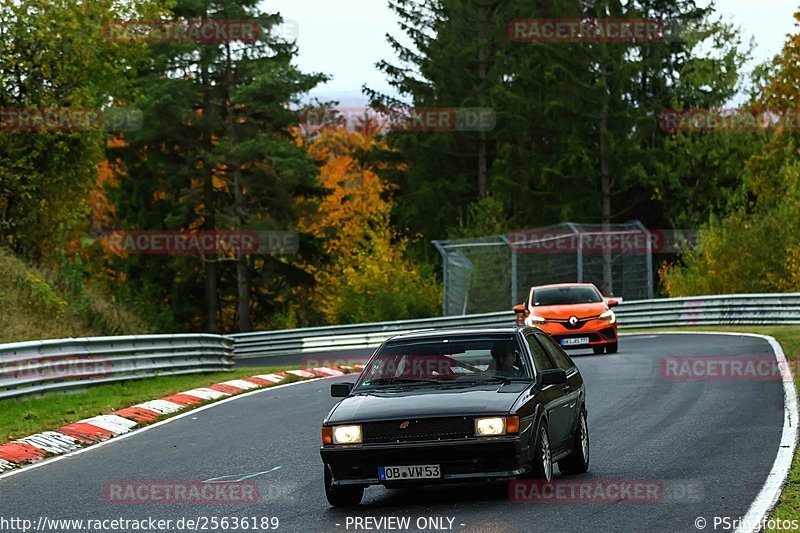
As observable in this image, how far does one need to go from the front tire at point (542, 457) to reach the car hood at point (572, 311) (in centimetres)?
1712

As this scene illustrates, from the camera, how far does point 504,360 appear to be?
36.6 ft

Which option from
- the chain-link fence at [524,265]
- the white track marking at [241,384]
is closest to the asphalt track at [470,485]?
the white track marking at [241,384]

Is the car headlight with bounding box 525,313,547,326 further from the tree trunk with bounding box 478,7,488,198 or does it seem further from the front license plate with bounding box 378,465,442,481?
the tree trunk with bounding box 478,7,488,198

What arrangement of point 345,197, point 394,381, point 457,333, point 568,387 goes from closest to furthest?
point 394,381 → point 457,333 → point 568,387 → point 345,197

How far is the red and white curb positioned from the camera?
50.3 feet

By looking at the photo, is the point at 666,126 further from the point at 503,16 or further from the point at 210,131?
the point at 210,131

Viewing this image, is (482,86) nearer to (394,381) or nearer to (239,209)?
(239,209)

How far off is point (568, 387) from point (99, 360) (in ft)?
41.4

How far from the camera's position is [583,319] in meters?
27.8

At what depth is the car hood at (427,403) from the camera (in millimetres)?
9961

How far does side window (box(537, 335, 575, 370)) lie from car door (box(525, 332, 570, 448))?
16 cm

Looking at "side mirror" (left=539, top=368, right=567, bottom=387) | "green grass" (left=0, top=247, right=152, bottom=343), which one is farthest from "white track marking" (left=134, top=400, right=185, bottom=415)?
"side mirror" (left=539, top=368, right=567, bottom=387)

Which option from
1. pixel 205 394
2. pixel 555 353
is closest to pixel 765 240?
pixel 205 394

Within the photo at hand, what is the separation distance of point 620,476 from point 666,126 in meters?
53.3
